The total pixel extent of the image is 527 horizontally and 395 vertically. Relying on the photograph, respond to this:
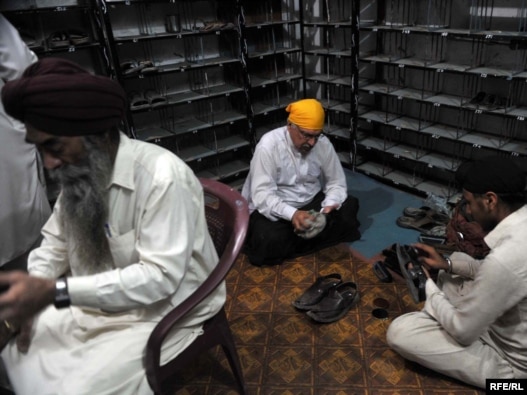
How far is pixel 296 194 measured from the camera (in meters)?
3.00

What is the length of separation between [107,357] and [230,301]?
53.8 inches

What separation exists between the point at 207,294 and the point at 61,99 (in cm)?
72

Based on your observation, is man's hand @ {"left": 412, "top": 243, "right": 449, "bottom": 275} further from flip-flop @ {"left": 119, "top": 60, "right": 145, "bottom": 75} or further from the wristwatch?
flip-flop @ {"left": 119, "top": 60, "right": 145, "bottom": 75}

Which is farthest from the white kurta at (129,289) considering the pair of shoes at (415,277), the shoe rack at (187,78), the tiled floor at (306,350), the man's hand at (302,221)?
the shoe rack at (187,78)

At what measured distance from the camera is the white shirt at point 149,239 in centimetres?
116

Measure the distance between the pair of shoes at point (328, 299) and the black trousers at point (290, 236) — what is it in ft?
1.24

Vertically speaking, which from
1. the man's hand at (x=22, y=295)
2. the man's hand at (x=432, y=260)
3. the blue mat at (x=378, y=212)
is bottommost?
the blue mat at (x=378, y=212)

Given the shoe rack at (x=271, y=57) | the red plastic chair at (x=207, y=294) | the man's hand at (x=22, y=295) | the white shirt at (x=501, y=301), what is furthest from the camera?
the shoe rack at (x=271, y=57)

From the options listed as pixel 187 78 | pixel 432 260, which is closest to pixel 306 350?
pixel 432 260

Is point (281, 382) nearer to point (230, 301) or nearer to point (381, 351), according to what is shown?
point (381, 351)

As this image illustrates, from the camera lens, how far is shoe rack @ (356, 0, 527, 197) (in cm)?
315

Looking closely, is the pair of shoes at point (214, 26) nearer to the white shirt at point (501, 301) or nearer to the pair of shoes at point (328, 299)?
the pair of shoes at point (328, 299)

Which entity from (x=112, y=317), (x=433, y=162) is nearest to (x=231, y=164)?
(x=433, y=162)

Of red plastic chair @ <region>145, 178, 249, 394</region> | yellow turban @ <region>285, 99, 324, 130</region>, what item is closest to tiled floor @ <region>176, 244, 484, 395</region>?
red plastic chair @ <region>145, 178, 249, 394</region>
